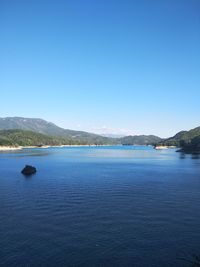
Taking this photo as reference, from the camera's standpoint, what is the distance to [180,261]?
29375 millimetres

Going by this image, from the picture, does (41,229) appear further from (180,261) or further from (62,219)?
(180,261)

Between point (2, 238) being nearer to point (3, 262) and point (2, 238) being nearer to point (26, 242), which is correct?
point (26, 242)

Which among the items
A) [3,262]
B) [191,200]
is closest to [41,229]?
[3,262]

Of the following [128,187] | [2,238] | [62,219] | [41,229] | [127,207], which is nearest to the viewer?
[2,238]

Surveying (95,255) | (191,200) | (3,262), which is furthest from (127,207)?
(3,262)

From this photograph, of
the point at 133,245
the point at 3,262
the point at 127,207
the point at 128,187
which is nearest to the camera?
the point at 3,262

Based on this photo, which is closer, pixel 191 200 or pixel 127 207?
pixel 127 207

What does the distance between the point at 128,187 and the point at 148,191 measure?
304 inches

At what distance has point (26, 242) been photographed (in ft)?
112

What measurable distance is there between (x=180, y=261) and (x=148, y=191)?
1552 inches

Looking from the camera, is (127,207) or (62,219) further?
(127,207)

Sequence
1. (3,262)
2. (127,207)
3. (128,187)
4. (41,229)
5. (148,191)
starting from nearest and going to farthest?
1. (3,262)
2. (41,229)
3. (127,207)
4. (148,191)
5. (128,187)

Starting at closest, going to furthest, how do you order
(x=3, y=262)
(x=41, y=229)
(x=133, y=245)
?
(x=3, y=262) < (x=133, y=245) < (x=41, y=229)

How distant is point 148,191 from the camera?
6862cm
